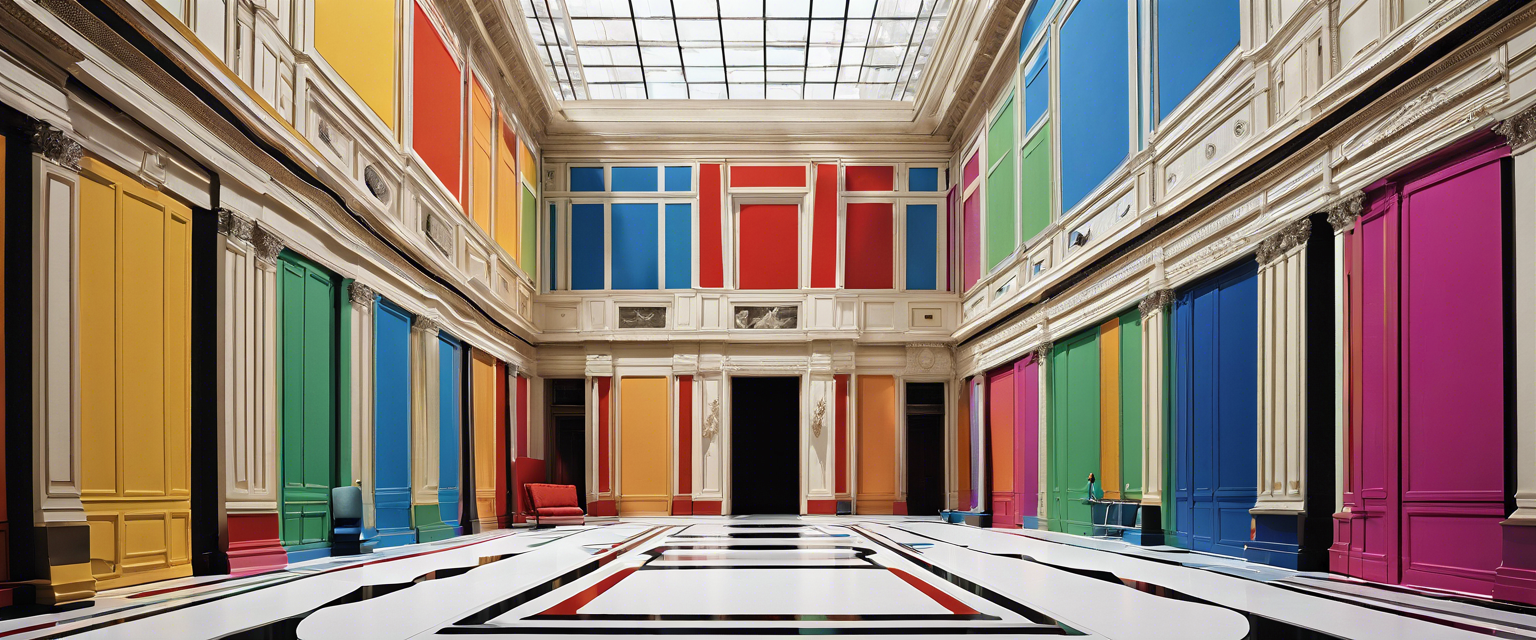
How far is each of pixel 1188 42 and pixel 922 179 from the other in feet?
31.2

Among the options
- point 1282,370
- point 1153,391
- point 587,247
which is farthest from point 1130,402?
point 587,247

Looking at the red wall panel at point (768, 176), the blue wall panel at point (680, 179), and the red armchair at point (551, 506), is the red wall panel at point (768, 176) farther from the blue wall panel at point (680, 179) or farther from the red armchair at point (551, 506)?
the red armchair at point (551, 506)

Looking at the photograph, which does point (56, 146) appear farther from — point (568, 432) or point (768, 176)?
point (768, 176)

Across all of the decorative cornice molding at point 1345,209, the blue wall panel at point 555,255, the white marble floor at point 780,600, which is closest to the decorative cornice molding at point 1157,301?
the white marble floor at point 780,600

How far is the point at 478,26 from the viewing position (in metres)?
13.7

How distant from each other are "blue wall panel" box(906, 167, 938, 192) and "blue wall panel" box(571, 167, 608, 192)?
225 inches

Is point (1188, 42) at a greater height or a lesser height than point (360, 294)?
greater

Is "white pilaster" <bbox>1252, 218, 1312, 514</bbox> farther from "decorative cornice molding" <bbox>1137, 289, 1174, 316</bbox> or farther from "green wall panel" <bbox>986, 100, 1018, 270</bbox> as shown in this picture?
"green wall panel" <bbox>986, 100, 1018, 270</bbox>

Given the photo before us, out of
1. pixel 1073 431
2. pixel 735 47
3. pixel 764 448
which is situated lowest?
pixel 764 448

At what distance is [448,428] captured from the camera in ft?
42.1

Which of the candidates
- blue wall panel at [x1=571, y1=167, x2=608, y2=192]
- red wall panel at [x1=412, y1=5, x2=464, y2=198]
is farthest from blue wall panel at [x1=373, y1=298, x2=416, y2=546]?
blue wall panel at [x1=571, y1=167, x2=608, y2=192]

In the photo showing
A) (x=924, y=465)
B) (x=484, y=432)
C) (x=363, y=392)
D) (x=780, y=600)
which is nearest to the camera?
(x=780, y=600)

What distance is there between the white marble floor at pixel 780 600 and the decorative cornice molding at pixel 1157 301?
2.61 m

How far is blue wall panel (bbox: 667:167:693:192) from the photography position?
738 inches
